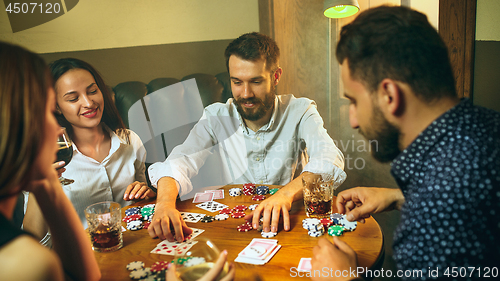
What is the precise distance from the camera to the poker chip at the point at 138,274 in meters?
0.82

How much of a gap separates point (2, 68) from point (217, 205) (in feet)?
3.20

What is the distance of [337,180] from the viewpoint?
147cm

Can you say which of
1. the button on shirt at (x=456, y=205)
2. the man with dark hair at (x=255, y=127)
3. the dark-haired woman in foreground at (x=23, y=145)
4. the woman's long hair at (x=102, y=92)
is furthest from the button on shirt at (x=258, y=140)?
the dark-haired woman in foreground at (x=23, y=145)

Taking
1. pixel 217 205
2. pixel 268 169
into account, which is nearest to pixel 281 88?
pixel 268 169

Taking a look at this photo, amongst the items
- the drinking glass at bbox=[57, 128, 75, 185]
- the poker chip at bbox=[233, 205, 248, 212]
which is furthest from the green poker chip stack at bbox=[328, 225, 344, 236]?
the drinking glass at bbox=[57, 128, 75, 185]

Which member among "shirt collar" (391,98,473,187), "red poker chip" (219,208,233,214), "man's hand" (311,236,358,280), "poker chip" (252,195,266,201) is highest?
"shirt collar" (391,98,473,187)

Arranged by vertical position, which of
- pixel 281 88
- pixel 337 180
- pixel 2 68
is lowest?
pixel 337 180

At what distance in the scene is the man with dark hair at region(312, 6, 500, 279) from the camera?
0.62 m

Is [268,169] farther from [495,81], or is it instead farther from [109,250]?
[495,81]

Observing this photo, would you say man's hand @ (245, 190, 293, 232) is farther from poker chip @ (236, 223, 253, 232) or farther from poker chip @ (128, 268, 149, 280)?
poker chip @ (128, 268, 149, 280)

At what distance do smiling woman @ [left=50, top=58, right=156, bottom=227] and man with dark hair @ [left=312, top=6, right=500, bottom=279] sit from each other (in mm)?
1128

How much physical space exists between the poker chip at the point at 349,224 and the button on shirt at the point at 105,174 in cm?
128

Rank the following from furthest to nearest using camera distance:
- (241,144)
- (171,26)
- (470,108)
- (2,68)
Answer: (171,26)
(241,144)
(470,108)
(2,68)

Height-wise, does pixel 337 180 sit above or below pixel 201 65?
below
